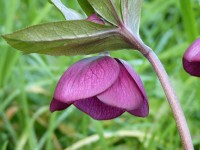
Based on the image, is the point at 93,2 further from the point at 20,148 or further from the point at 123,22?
the point at 20,148

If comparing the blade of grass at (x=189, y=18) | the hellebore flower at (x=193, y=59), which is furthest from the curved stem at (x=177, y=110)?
the blade of grass at (x=189, y=18)

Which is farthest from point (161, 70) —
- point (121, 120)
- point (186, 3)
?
point (121, 120)

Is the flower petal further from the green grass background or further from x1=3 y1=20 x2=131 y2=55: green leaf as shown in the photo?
the green grass background

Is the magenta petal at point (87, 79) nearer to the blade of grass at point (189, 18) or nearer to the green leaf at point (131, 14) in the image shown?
the green leaf at point (131, 14)

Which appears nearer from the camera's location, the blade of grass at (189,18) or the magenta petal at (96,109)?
the magenta petal at (96,109)

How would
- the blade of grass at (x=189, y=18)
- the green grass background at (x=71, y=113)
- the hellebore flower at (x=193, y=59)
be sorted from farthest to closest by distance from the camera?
the green grass background at (x=71, y=113)
the blade of grass at (x=189, y=18)
the hellebore flower at (x=193, y=59)

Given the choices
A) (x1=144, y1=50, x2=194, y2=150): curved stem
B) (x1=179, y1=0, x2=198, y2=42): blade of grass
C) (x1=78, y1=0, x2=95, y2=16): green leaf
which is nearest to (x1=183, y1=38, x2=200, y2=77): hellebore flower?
(x1=144, y1=50, x2=194, y2=150): curved stem

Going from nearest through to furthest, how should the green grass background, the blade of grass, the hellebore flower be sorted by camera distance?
1. the hellebore flower
2. the blade of grass
3. the green grass background
